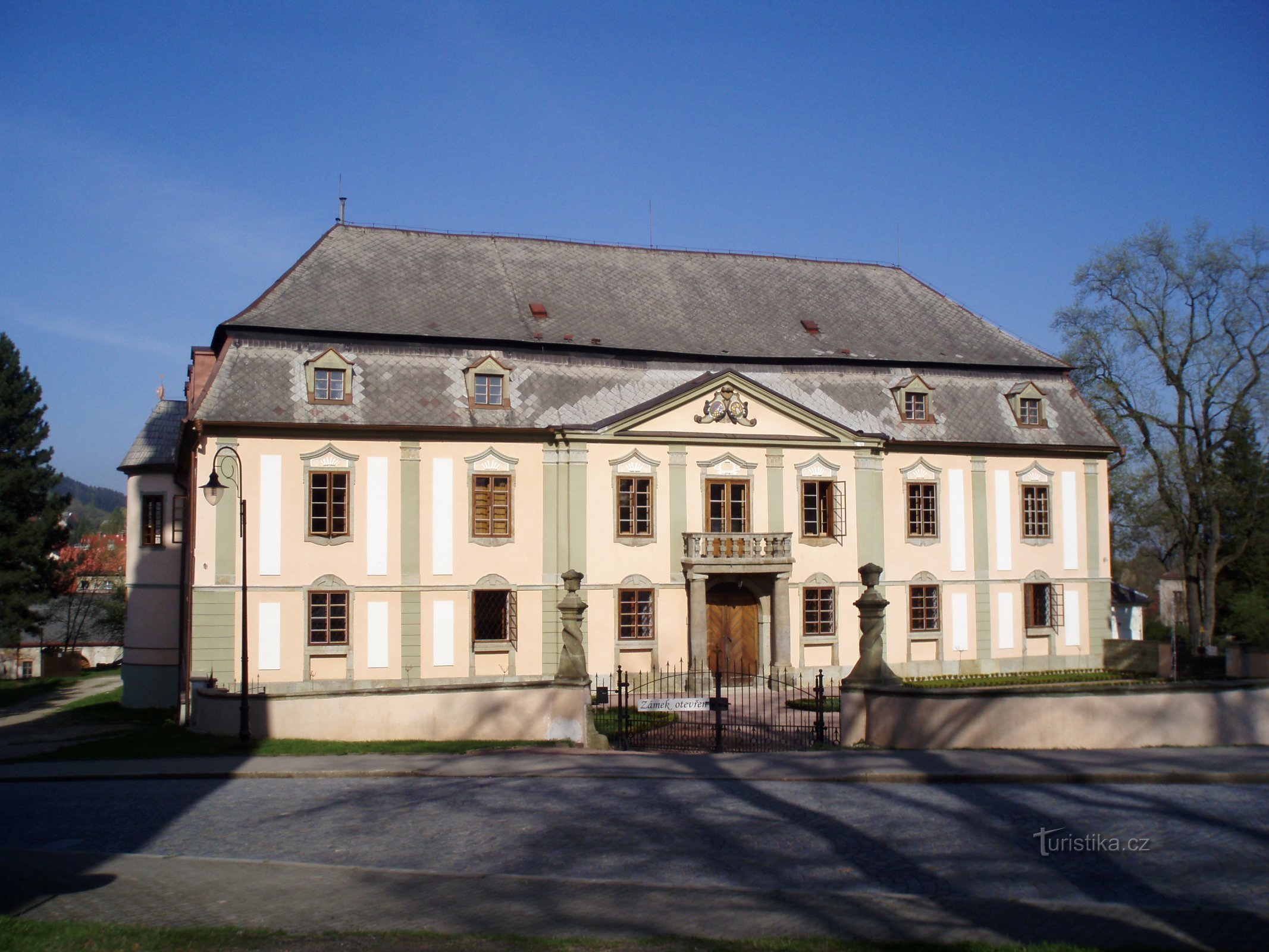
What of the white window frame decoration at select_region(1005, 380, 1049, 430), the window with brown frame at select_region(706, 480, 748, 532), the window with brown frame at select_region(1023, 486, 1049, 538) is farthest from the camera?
the white window frame decoration at select_region(1005, 380, 1049, 430)

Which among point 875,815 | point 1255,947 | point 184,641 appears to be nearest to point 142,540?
point 184,641

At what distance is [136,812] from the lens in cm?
1408

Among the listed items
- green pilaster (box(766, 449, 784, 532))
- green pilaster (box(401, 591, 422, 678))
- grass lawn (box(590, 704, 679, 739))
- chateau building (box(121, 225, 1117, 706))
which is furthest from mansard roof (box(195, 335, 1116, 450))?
grass lawn (box(590, 704, 679, 739))

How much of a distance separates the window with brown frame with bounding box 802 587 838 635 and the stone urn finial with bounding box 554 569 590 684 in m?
11.4

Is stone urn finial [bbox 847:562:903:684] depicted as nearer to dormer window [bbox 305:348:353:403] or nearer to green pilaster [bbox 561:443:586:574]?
green pilaster [bbox 561:443:586:574]

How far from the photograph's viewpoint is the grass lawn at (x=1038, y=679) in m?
30.6

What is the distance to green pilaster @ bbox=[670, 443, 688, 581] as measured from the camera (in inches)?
1199

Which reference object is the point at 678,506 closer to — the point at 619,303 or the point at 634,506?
the point at 634,506

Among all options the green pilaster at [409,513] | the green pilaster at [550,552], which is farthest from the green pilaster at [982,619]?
the green pilaster at [409,513]

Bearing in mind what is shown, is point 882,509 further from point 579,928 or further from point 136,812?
point 579,928

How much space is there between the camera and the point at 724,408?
102 ft

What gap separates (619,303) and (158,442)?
1469cm

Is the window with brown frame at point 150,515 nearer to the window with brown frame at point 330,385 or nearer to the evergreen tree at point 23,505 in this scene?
the window with brown frame at point 330,385

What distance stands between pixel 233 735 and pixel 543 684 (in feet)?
20.5
